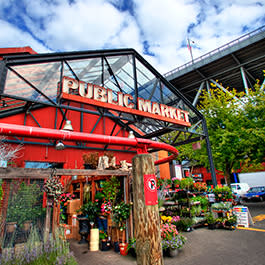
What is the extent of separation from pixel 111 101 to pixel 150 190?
20.7 ft

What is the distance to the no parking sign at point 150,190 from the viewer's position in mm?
2543

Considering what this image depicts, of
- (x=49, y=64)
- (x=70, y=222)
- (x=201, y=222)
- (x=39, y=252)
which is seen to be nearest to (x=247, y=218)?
(x=201, y=222)

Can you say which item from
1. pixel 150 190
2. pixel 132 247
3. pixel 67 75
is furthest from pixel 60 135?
pixel 67 75

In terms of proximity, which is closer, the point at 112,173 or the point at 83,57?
the point at 112,173

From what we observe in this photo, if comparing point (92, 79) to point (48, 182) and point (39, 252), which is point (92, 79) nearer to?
point (48, 182)

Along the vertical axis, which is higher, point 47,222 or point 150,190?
point 150,190

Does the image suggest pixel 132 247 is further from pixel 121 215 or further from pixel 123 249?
pixel 121 215

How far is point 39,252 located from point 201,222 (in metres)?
7.44

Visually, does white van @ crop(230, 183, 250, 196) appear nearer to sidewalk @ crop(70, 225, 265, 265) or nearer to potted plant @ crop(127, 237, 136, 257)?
sidewalk @ crop(70, 225, 265, 265)

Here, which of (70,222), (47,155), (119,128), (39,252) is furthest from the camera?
(119,128)

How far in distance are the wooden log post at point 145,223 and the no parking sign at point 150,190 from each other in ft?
0.09

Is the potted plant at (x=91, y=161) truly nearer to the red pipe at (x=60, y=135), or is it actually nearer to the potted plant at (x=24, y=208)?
the potted plant at (x=24, y=208)

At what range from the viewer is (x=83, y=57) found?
8.24 meters

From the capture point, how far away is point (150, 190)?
2.60m
